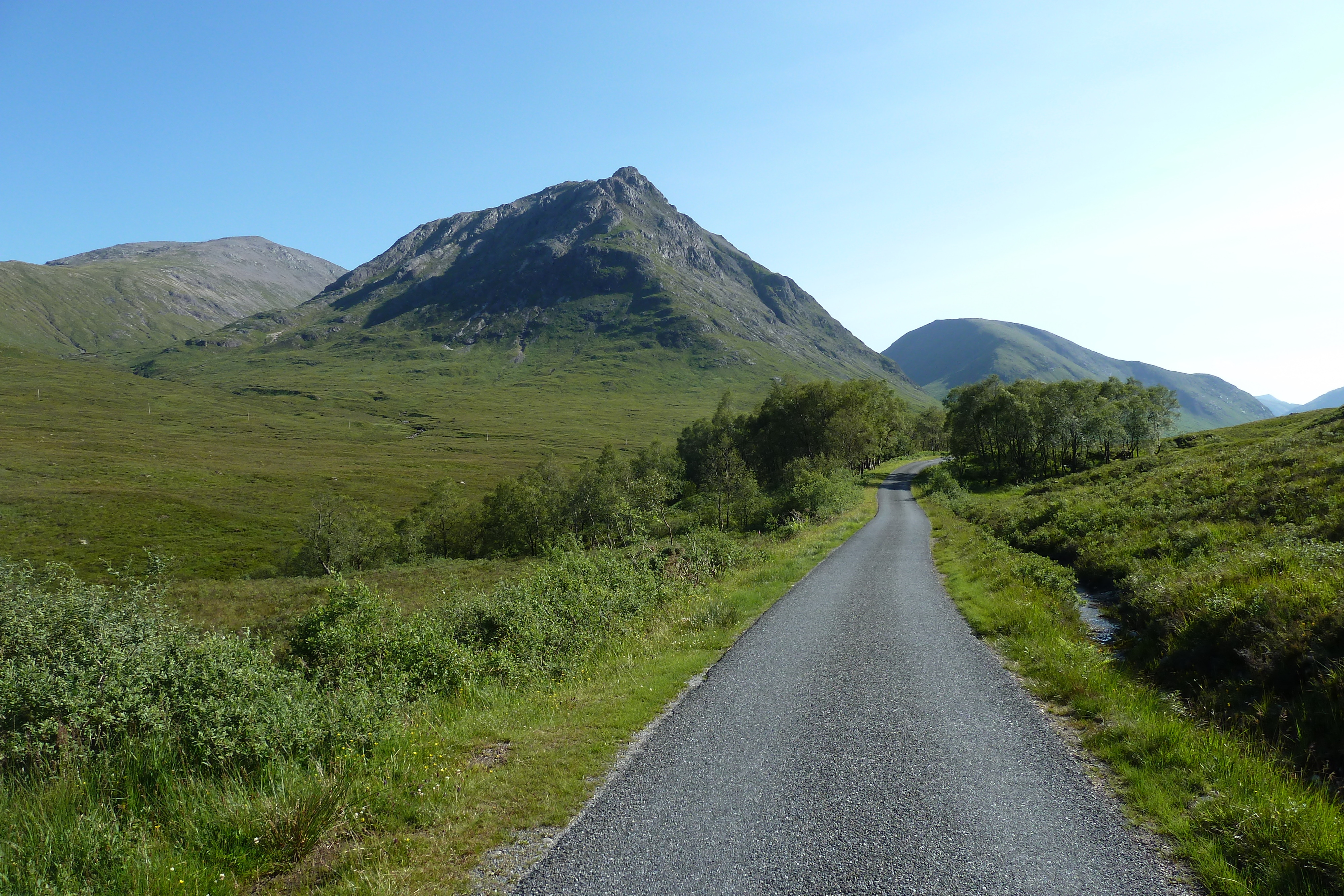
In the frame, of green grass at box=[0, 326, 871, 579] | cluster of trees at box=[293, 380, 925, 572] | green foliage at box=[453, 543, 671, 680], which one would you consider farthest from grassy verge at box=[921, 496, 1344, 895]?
green grass at box=[0, 326, 871, 579]

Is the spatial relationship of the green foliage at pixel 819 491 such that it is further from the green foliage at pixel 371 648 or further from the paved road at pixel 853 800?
the green foliage at pixel 371 648

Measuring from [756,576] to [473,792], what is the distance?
17.0 meters

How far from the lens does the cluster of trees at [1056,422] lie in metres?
67.1

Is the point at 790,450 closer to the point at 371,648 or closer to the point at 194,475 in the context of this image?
the point at 371,648

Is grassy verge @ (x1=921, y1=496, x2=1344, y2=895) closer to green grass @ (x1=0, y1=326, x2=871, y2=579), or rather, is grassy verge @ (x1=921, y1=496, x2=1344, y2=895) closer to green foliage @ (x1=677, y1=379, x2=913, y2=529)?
green foliage @ (x1=677, y1=379, x2=913, y2=529)

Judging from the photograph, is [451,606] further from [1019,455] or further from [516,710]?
[1019,455]

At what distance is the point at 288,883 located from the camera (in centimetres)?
509

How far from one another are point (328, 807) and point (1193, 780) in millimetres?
9594

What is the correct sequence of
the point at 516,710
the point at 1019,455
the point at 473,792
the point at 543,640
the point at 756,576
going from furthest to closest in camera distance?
1. the point at 1019,455
2. the point at 756,576
3. the point at 543,640
4. the point at 516,710
5. the point at 473,792

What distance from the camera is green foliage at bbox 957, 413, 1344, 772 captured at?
7.84 metres

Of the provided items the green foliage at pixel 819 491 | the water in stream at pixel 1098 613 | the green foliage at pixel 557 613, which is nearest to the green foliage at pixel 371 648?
the green foliage at pixel 557 613

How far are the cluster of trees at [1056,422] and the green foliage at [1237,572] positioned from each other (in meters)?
40.4

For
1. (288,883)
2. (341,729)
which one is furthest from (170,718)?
(288,883)

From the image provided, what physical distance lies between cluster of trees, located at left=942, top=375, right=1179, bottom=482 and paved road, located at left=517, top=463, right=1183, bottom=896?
68.8 m
